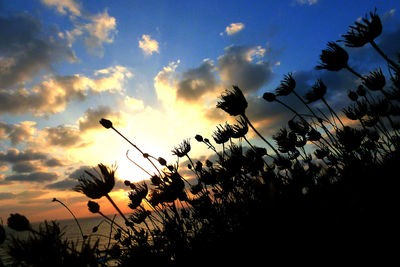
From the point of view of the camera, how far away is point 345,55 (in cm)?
470

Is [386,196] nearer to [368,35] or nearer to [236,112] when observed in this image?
[236,112]

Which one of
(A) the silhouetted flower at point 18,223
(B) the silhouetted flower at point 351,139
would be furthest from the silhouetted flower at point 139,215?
(B) the silhouetted flower at point 351,139

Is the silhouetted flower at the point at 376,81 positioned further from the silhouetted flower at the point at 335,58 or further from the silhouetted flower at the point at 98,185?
the silhouetted flower at the point at 98,185

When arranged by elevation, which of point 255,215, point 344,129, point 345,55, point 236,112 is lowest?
point 255,215

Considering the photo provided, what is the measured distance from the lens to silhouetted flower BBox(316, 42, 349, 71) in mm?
4711

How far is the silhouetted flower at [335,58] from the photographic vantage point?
15.5ft

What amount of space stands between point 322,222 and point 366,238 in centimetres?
28

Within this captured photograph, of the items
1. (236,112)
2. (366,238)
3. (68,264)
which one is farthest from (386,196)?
(236,112)

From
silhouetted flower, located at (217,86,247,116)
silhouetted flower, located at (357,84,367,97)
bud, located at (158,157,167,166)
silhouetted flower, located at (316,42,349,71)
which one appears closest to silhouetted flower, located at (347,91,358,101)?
silhouetted flower, located at (357,84,367,97)

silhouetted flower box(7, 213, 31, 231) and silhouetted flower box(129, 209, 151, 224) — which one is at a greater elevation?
silhouetted flower box(7, 213, 31, 231)

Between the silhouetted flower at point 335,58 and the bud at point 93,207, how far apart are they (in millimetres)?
6262

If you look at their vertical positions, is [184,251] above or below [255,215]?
below

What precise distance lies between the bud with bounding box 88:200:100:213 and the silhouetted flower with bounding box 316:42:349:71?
6.26 metres

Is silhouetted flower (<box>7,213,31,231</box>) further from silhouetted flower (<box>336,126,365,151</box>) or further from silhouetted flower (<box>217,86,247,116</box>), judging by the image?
silhouetted flower (<box>336,126,365,151</box>)
